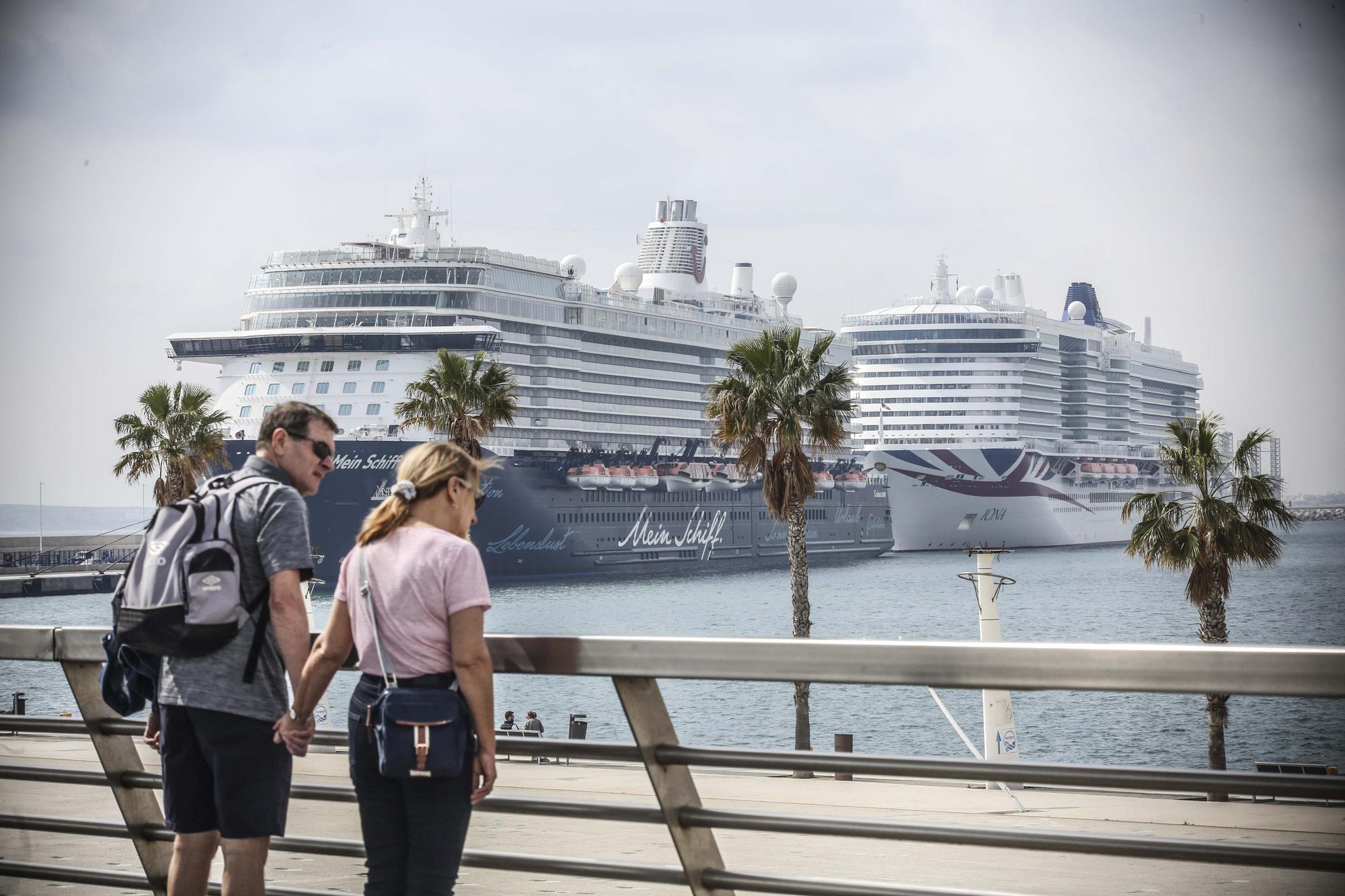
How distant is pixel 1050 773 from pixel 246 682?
5.65ft

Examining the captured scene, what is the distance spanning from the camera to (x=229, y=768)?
3.16m

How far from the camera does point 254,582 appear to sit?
320 cm

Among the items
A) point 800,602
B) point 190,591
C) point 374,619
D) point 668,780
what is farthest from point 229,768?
point 800,602

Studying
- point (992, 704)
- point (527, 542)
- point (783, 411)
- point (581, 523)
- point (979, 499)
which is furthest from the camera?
point (979, 499)

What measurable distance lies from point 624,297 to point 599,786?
68.1 meters

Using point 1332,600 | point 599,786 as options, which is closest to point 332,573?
point 1332,600

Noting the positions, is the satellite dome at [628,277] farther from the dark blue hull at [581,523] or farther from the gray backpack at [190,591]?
the gray backpack at [190,591]

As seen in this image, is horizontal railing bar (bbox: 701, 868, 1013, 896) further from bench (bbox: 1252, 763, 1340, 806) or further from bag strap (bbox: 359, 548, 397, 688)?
bag strap (bbox: 359, 548, 397, 688)

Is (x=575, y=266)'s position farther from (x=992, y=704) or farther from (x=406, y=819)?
(x=406, y=819)

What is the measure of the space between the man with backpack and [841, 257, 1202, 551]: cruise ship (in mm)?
87973

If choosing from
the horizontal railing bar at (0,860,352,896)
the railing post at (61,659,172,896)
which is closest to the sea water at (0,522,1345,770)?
the horizontal railing bar at (0,860,352,896)

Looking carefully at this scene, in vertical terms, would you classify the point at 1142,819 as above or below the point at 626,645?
below

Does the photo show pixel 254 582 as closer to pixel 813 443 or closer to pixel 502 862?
pixel 502 862

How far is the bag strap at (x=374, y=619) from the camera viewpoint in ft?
9.48
